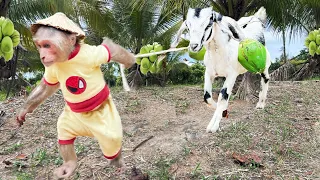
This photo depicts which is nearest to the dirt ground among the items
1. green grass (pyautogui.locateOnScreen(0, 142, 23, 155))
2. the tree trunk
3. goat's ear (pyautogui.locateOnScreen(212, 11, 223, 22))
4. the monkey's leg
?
green grass (pyautogui.locateOnScreen(0, 142, 23, 155))

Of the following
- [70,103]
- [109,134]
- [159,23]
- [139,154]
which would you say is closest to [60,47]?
[70,103]

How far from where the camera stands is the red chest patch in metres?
2.74

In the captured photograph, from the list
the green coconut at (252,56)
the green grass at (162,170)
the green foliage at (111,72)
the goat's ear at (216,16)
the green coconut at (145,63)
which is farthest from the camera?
the green foliage at (111,72)

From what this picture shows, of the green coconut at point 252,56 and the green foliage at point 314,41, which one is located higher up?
the green foliage at point 314,41

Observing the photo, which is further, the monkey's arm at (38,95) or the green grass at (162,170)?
the green grass at (162,170)

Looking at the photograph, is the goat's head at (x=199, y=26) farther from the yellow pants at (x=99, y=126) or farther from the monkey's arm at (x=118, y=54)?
the yellow pants at (x=99, y=126)

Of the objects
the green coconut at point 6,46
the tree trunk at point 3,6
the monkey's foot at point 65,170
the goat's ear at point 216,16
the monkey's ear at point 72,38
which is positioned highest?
the tree trunk at point 3,6

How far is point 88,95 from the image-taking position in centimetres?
276

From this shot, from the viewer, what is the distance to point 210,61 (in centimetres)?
468

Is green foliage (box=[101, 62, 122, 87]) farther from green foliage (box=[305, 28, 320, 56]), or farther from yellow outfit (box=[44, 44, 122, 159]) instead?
yellow outfit (box=[44, 44, 122, 159])

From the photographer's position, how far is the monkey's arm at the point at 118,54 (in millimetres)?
2805

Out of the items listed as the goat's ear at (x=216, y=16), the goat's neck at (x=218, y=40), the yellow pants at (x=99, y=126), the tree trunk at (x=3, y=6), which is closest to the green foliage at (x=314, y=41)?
the goat's neck at (x=218, y=40)

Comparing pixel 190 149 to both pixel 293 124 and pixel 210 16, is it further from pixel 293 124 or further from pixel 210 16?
pixel 293 124

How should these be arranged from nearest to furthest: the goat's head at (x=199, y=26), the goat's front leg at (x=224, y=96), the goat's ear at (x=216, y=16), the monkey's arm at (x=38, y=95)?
1. the monkey's arm at (x=38, y=95)
2. the goat's head at (x=199, y=26)
3. the goat's ear at (x=216, y=16)
4. the goat's front leg at (x=224, y=96)
